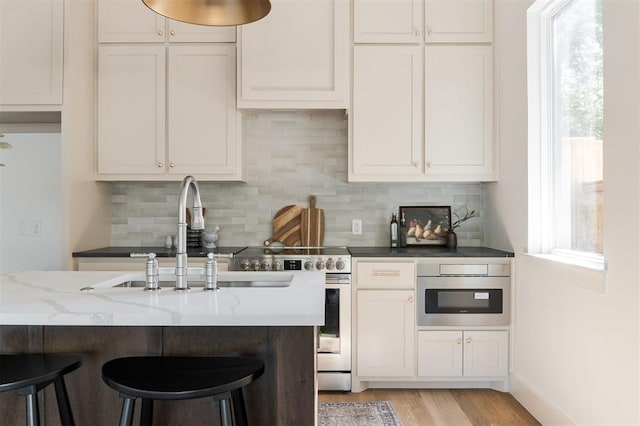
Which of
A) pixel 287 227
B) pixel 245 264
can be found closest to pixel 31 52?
pixel 245 264

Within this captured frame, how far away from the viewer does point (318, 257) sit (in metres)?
3.02

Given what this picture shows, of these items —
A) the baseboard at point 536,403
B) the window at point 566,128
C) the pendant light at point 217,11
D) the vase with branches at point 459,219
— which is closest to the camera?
the pendant light at point 217,11

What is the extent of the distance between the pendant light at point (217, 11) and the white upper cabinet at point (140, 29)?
1547 mm

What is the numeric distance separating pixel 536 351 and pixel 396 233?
1.25 metres

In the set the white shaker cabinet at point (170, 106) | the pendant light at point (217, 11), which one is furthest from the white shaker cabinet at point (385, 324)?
the pendant light at point (217, 11)

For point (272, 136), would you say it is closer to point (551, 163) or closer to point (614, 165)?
point (551, 163)

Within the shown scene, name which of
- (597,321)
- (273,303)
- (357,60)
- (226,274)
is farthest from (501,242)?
(273,303)

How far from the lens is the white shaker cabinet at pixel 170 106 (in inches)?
128

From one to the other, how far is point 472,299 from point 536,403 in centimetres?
69

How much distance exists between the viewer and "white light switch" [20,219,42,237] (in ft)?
11.1

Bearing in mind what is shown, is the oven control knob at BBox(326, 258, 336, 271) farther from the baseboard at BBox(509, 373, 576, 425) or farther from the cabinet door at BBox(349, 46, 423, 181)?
the baseboard at BBox(509, 373, 576, 425)

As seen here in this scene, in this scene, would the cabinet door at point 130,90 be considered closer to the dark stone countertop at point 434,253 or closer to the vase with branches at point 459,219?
the dark stone countertop at point 434,253

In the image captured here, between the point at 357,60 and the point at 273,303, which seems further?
the point at 357,60

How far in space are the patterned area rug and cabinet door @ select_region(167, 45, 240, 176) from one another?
1.75m
